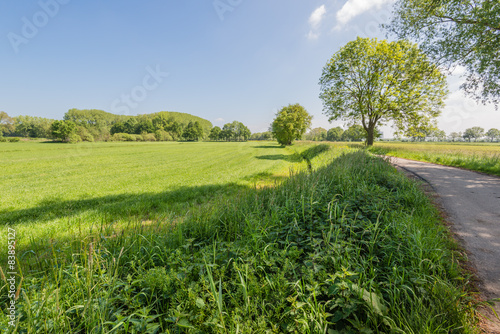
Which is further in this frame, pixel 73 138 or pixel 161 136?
pixel 161 136

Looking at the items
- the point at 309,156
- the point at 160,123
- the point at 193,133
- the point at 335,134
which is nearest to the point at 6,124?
the point at 160,123

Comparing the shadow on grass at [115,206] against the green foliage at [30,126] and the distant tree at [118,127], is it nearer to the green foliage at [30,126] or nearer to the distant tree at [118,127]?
the green foliage at [30,126]

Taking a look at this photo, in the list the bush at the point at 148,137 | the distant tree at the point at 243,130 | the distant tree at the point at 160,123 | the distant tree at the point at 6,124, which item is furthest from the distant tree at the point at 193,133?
the distant tree at the point at 6,124

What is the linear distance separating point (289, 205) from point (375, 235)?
1.71 meters

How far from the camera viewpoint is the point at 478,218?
4.51m

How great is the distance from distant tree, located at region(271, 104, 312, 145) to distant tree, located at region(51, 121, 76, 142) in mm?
58634

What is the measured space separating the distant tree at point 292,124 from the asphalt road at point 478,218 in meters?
36.9

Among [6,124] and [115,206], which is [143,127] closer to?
[6,124]

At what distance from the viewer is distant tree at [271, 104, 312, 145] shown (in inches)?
1734

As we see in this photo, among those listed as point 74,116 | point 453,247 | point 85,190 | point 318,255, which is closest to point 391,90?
point 453,247

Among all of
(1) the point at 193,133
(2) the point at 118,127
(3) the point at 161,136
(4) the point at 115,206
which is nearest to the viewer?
(4) the point at 115,206

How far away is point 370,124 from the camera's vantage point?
25.6 metres

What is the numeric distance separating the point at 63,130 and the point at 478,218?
7922cm

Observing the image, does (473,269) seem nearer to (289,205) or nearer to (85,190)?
(289,205)
